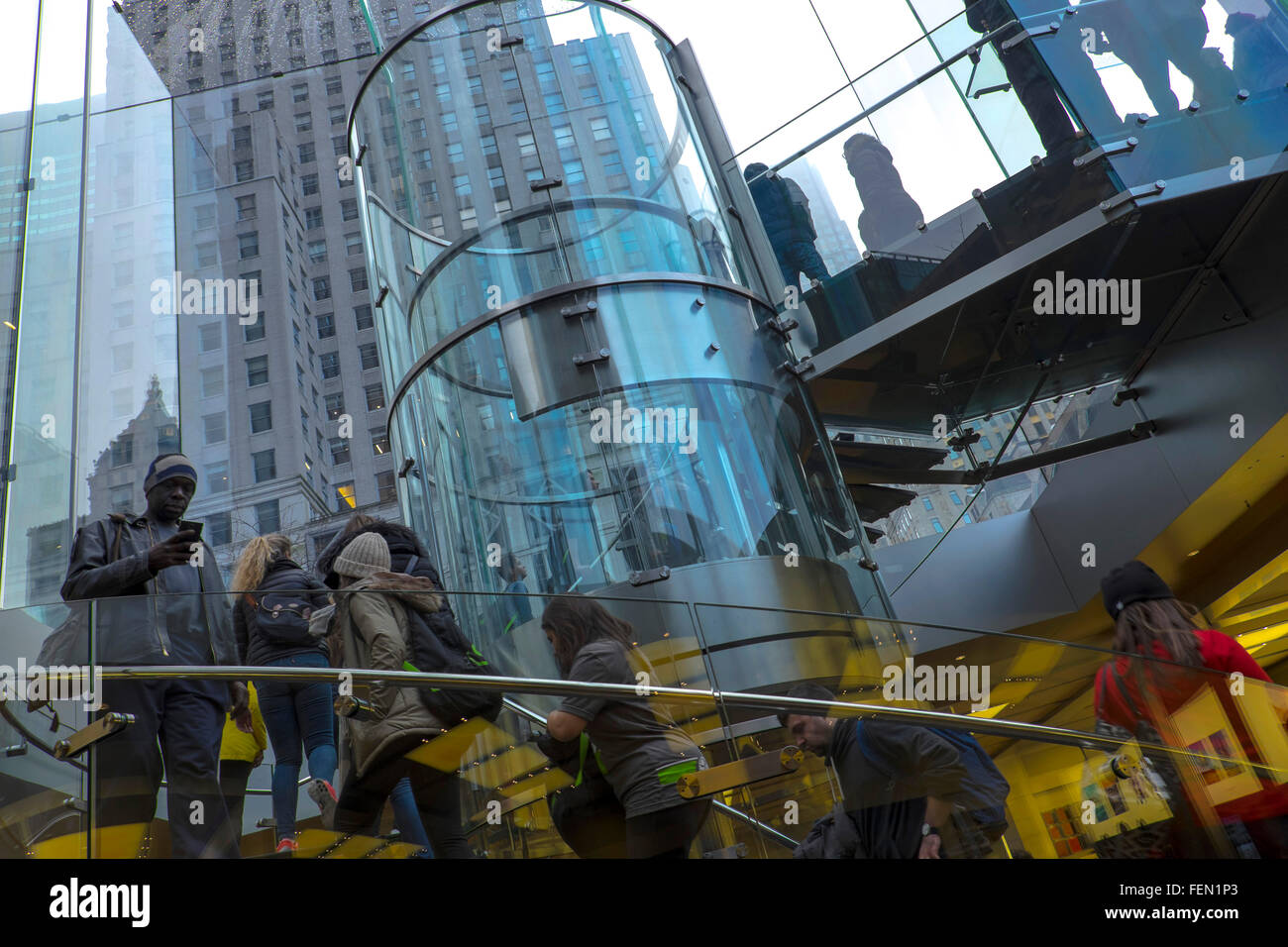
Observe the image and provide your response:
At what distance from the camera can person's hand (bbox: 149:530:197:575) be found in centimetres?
362

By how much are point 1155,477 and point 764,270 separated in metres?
3.75

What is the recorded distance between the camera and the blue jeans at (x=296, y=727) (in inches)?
131

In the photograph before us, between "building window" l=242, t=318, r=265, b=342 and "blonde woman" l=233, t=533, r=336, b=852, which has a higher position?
"building window" l=242, t=318, r=265, b=342

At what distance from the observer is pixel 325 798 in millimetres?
3268

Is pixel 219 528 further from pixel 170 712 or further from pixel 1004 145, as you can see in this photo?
pixel 170 712

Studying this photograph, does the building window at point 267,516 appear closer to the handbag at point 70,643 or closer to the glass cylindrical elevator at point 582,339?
the glass cylindrical elevator at point 582,339

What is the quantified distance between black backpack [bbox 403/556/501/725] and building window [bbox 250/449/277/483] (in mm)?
14437

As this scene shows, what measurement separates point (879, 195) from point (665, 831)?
5680 mm

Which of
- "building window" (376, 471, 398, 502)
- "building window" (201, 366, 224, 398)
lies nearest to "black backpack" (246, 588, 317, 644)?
"building window" (201, 366, 224, 398)

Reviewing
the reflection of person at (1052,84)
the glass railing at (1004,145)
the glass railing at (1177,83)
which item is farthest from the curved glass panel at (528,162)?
the glass railing at (1177,83)

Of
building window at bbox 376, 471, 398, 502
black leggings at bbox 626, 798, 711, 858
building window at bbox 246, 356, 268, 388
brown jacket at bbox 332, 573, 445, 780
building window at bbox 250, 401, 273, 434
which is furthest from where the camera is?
building window at bbox 376, 471, 398, 502

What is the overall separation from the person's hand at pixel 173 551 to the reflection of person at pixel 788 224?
17.6ft

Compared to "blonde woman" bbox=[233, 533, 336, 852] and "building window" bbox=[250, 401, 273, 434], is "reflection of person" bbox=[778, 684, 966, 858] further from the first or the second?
"building window" bbox=[250, 401, 273, 434]

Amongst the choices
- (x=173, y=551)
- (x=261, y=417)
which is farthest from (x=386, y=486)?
(x=173, y=551)
